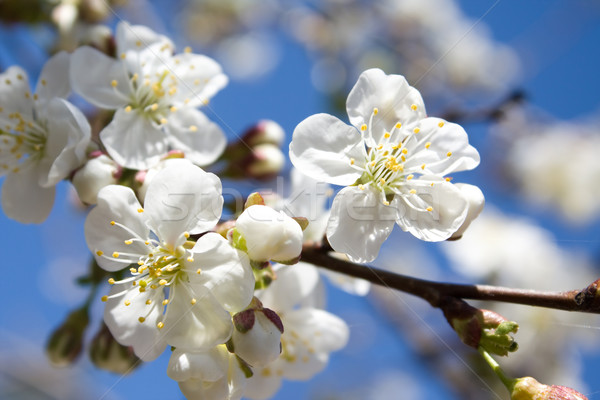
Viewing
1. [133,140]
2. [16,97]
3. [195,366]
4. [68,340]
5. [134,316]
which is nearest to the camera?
[195,366]

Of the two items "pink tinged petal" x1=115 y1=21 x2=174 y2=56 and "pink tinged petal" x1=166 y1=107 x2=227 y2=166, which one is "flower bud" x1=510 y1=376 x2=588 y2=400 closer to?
"pink tinged petal" x1=166 y1=107 x2=227 y2=166

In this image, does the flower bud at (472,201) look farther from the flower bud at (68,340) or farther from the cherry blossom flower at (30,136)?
the flower bud at (68,340)

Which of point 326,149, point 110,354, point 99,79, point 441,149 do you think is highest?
point 441,149

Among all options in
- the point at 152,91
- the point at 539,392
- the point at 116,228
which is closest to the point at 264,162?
the point at 152,91

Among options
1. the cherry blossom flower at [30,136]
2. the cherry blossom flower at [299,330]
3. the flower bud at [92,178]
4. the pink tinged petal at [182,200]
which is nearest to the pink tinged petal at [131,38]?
the cherry blossom flower at [30,136]

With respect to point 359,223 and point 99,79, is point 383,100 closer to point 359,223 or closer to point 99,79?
point 359,223

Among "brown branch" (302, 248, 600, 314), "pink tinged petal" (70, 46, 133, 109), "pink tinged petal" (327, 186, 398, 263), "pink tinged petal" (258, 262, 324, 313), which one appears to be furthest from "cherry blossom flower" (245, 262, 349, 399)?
"pink tinged petal" (70, 46, 133, 109)

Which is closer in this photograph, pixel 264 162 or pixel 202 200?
pixel 202 200

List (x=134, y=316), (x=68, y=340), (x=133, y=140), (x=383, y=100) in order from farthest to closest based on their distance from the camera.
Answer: (x=68, y=340)
(x=133, y=140)
(x=383, y=100)
(x=134, y=316)
